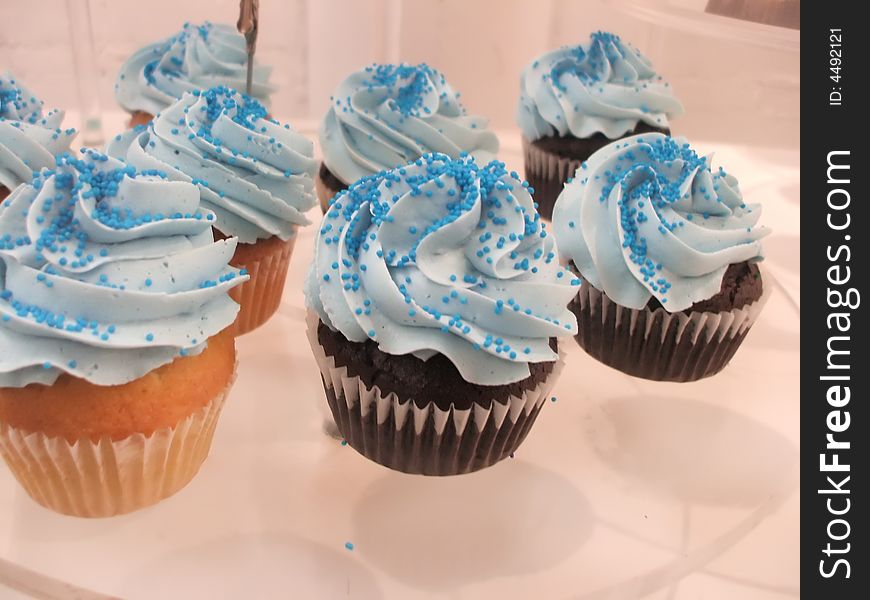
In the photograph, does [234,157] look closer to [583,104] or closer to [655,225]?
[655,225]

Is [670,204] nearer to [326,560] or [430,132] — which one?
[430,132]

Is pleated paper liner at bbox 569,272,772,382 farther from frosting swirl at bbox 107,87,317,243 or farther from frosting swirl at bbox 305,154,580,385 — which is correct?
frosting swirl at bbox 107,87,317,243

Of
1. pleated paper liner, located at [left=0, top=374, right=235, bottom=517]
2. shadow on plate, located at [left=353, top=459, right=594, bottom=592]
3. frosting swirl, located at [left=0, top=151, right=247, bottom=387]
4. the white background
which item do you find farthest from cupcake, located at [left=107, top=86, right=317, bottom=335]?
the white background

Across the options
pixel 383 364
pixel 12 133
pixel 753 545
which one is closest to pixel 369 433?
pixel 383 364

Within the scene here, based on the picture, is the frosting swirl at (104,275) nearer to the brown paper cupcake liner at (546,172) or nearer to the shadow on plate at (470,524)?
Result: the shadow on plate at (470,524)

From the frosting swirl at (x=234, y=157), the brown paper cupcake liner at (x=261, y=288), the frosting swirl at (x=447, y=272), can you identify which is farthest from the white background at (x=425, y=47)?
the frosting swirl at (x=447, y=272)

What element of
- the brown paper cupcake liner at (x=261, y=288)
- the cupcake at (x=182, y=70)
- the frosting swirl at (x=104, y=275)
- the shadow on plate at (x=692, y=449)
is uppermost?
the frosting swirl at (x=104, y=275)

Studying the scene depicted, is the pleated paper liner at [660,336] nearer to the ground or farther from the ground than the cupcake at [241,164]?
nearer to the ground

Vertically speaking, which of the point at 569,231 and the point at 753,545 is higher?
the point at 569,231
